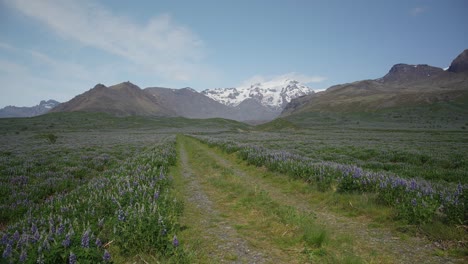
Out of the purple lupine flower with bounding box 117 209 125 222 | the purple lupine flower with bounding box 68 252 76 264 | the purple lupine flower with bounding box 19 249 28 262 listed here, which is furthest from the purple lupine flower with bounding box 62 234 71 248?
the purple lupine flower with bounding box 117 209 125 222

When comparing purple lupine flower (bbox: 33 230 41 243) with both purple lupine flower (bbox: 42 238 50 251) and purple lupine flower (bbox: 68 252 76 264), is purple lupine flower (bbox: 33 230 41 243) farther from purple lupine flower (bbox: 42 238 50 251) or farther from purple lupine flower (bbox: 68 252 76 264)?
purple lupine flower (bbox: 68 252 76 264)

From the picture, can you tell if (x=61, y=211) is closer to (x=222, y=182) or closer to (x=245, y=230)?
(x=245, y=230)

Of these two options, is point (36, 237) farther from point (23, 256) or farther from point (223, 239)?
point (223, 239)

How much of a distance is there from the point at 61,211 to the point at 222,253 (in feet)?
15.2

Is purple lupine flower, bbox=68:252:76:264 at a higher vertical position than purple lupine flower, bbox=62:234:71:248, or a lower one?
lower

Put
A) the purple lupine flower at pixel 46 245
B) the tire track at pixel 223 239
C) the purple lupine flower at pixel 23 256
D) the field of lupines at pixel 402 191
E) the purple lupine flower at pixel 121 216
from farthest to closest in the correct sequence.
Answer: the field of lupines at pixel 402 191 → the purple lupine flower at pixel 121 216 → the tire track at pixel 223 239 → the purple lupine flower at pixel 46 245 → the purple lupine flower at pixel 23 256

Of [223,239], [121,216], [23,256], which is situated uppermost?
[23,256]

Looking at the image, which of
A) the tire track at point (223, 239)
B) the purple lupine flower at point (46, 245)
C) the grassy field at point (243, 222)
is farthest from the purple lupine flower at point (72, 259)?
the tire track at point (223, 239)

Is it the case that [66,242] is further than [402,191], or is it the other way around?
[402,191]

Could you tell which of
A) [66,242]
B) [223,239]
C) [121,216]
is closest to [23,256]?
[66,242]

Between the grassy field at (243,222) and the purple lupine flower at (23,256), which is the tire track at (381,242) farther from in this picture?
the purple lupine flower at (23,256)

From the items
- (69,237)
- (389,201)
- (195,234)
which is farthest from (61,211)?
(389,201)

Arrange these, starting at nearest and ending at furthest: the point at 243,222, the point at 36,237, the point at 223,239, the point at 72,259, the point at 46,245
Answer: the point at 72,259
the point at 46,245
the point at 36,237
the point at 223,239
the point at 243,222

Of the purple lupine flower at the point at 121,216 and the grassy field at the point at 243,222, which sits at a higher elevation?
the purple lupine flower at the point at 121,216
